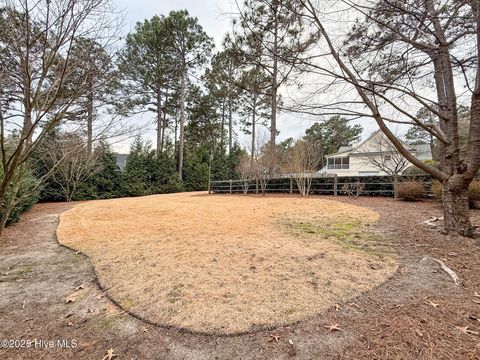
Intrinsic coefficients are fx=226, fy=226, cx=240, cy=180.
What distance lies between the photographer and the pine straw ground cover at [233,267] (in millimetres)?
1958

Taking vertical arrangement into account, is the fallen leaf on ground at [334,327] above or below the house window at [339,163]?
below

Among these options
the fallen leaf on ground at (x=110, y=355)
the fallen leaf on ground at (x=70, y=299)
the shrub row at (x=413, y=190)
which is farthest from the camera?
the shrub row at (x=413, y=190)

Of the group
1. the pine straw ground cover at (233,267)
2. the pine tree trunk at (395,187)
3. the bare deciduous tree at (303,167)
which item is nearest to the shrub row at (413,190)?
the pine tree trunk at (395,187)

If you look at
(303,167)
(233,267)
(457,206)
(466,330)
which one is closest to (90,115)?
(233,267)

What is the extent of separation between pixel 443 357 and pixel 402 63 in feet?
13.6

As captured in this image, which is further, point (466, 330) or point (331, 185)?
point (331, 185)

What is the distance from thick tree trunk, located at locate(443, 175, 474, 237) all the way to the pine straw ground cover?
1064 millimetres

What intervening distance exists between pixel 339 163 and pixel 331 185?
518 inches

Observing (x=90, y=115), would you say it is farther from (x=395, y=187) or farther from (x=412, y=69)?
(x=395, y=187)

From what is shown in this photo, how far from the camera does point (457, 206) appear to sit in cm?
347

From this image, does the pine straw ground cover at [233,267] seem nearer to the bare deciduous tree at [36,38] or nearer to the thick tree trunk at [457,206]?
the thick tree trunk at [457,206]

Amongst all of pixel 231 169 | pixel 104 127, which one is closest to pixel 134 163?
pixel 231 169

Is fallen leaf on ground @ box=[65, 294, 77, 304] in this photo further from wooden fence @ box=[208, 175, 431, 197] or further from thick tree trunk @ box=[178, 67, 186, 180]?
thick tree trunk @ box=[178, 67, 186, 180]

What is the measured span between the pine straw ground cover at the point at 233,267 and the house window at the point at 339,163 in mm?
18107
